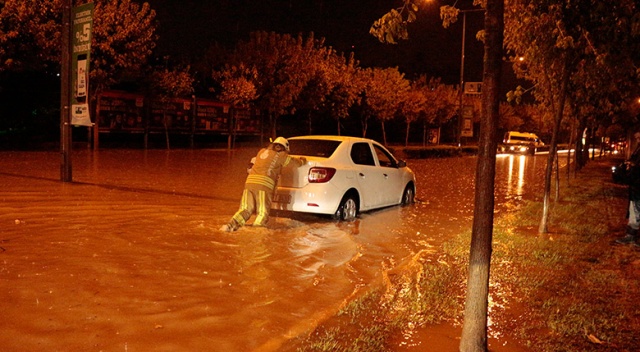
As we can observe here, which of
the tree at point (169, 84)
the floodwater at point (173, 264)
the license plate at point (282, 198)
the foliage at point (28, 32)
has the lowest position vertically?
the floodwater at point (173, 264)

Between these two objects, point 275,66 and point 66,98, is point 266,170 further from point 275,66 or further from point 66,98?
point 275,66

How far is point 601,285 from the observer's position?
7078 millimetres

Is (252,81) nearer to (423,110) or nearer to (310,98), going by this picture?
(310,98)

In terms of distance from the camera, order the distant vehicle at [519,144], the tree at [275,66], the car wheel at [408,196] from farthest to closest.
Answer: the distant vehicle at [519,144] < the tree at [275,66] < the car wheel at [408,196]

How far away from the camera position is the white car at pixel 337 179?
34.1 ft

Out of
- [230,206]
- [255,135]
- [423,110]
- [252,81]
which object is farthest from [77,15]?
[423,110]

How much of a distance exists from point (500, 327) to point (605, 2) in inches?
213

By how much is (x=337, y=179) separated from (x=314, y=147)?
3.46ft

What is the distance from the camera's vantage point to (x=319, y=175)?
408 inches

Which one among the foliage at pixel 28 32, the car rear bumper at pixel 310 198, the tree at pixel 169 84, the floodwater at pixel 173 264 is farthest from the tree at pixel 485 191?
the tree at pixel 169 84

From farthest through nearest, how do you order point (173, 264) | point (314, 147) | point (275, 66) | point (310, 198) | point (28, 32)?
A: point (275, 66) → point (28, 32) → point (314, 147) → point (310, 198) → point (173, 264)

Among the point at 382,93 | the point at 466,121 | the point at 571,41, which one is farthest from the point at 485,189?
the point at 382,93

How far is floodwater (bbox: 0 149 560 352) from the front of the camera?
513cm

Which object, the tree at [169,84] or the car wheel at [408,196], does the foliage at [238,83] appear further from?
the car wheel at [408,196]
